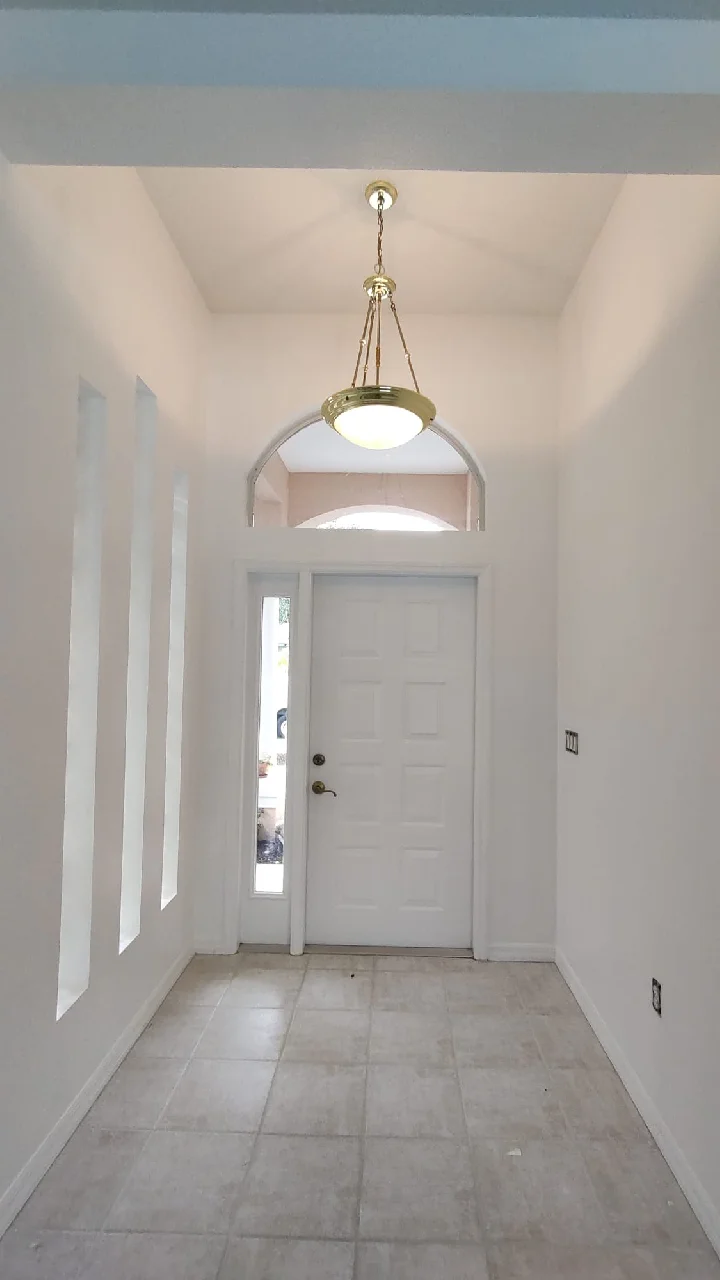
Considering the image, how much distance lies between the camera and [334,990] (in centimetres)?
319

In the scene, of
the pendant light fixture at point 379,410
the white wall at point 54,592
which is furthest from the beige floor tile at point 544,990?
the pendant light fixture at point 379,410

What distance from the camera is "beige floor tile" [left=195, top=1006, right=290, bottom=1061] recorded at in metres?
2.67

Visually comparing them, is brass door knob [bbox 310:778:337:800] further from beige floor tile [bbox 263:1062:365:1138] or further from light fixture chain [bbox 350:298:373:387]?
light fixture chain [bbox 350:298:373:387]

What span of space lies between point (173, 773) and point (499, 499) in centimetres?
206

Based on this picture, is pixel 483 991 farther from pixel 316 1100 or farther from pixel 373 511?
pixel 373 511

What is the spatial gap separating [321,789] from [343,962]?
2.70ft

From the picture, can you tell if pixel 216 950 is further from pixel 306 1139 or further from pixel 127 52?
pixel 127 52

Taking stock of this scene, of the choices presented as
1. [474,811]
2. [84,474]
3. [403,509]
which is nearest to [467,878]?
[474,811]

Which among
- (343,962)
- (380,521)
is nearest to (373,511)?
(380,521)

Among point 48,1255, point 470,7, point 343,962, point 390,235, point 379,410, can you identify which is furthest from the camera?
point 343,962

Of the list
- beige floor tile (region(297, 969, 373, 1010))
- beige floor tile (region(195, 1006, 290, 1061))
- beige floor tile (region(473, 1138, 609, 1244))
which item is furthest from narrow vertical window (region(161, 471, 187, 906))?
beige floor tile (region(473, 1138, 609, 1244))

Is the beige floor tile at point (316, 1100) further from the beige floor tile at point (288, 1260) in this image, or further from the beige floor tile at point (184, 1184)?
the beige floor tile at point (288, 1260)

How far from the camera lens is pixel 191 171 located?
103 inches

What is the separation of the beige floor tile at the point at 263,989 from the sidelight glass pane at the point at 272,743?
425 millimetres
